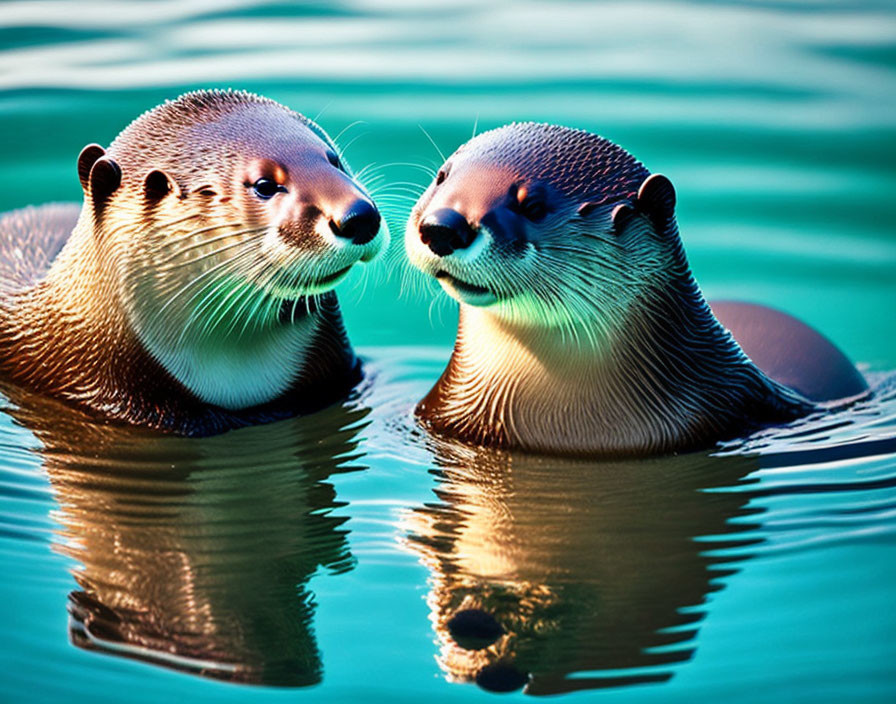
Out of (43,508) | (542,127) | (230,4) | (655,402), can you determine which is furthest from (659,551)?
(230,4)

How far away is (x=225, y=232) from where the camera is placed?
6602 millimetres

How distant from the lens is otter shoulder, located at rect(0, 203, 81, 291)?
25.4ft

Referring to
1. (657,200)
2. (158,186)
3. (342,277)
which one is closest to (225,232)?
(158,186)

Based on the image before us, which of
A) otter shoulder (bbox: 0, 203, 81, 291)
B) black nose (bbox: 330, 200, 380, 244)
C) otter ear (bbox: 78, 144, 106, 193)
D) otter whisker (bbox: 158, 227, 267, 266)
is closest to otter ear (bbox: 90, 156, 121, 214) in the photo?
otter ear (bbox: 78, 144, 106, 193)

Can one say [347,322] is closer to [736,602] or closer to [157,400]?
[157,400]

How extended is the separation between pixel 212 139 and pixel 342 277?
2.86 feet

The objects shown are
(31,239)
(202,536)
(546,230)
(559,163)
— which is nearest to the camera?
(202,536)


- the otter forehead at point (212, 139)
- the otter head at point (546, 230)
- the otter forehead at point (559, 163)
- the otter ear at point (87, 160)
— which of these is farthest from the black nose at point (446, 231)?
the otter ear at point (87, 160)

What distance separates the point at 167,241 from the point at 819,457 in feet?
9.82

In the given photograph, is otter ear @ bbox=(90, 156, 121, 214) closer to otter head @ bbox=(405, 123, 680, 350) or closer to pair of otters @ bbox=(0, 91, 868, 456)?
Result: pair of otters @ bbox=(0, 91, 868, 456)

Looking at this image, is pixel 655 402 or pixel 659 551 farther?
pixel 655 402

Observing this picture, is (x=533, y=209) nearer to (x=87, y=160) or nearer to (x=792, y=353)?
(x=792, y=353)

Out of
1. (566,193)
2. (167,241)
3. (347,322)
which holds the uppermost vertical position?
(566,193)

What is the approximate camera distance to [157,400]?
690 centimetres
